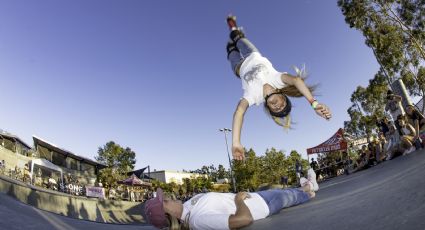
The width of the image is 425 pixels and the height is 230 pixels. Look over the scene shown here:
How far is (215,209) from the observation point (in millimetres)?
2711

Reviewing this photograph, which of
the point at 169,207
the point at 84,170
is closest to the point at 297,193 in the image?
the point at 169,207

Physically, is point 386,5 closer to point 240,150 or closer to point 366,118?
point 366,118

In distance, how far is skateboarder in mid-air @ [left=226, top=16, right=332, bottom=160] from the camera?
161 inches

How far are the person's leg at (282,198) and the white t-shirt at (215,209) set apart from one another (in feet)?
0.39

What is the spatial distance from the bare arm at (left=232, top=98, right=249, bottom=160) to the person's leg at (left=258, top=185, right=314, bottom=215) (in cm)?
76

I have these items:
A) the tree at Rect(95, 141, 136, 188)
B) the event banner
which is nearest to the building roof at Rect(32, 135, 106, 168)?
the tree at Rect(95, 141, 136, 188)

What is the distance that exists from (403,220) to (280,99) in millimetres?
3154

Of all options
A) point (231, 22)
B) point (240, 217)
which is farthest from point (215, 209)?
point (231, 22)

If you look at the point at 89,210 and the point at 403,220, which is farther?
the point at 89,210

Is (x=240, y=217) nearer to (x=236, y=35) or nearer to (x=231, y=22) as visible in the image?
(x=236, y=35)

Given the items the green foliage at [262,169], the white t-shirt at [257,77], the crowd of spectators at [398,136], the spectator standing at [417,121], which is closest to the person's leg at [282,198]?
the white t-shirt at [257,77]

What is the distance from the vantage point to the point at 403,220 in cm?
130

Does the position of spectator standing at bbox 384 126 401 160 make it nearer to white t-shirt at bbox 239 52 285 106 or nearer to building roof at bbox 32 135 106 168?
white t-shirt at bbox 239 52 285 106

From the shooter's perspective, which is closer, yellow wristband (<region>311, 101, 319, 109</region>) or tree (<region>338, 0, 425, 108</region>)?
yellow wristband (<region>311, 101, 319, 109</region>)
